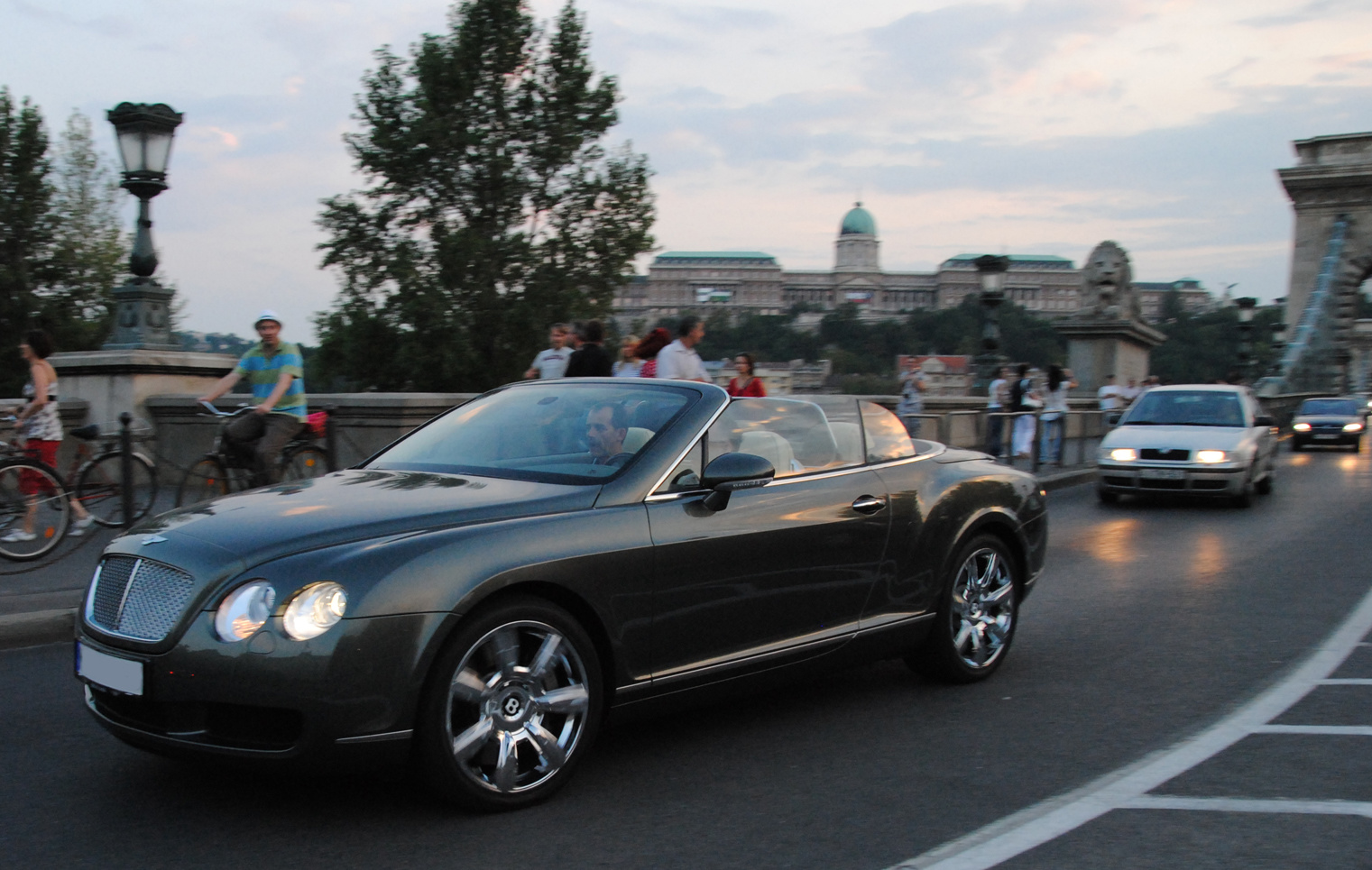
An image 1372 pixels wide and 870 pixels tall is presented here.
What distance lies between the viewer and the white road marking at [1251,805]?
387cm

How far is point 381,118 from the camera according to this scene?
43.5 meters

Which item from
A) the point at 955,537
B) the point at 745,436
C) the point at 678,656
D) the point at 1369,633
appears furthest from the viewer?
the point at 1369,633

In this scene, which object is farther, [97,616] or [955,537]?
[955,537]

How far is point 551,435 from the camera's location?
4727 millimetres

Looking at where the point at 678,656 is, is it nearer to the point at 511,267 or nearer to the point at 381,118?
the point at 511,267

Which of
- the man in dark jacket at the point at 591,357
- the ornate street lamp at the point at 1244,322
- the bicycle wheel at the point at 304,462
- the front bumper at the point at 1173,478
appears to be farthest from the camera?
the ornate street lamp at the point at 1244,322

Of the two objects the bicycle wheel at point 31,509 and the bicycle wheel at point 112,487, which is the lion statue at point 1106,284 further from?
the bicycle wheel at point 31,509

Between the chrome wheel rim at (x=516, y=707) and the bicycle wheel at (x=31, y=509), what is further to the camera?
the bicycle wheel at (x=31, y=509)

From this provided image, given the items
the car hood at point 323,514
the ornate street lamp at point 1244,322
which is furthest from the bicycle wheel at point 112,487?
the ornate street lamp at point 1244,322

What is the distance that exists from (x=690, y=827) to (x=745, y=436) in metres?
1.64

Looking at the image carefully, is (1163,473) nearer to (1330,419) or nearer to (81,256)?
(1330,419)

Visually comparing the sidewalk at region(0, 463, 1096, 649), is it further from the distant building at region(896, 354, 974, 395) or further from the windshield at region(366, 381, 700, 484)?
the distant building at region(896, 354, 974, 395)

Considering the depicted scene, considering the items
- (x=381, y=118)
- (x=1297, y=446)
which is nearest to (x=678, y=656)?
(x=1297, y=446)

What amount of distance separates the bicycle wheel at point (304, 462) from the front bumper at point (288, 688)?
20.6 feet
